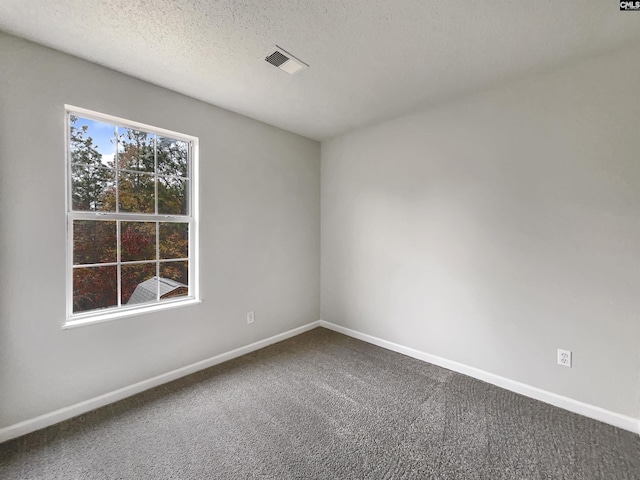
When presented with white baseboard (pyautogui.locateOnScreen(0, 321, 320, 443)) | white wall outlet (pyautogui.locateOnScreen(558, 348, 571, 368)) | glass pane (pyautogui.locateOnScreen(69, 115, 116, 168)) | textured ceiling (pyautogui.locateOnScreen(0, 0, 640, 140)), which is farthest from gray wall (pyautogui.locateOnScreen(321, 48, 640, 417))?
glass pane (pyautogui.locateOnScreen(69, 115, 116, 168))

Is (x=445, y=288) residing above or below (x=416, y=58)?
below

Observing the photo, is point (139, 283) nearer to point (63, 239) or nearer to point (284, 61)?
point (63, 239)

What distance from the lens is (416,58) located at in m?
1.99

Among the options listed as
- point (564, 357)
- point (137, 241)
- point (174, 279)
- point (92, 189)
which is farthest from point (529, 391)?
point (92, 189)

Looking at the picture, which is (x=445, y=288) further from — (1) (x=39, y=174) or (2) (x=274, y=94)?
(1) (x=39, y=174)

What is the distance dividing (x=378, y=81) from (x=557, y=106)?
135 cm

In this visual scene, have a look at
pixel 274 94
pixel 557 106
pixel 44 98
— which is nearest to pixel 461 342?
pixel 557 106

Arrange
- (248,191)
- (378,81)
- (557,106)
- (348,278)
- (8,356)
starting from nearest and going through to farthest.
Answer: (8,356)
(557,106)
(378,81)
(248,191)
(348,278)

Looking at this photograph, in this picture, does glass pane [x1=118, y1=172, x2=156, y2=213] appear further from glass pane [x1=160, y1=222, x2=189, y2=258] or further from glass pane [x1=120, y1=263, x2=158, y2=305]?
glass pane [x1=120, y1=263, x2=158, y2=305]

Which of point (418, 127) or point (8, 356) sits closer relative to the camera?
point (8, 356)

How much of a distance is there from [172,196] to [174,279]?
764 millimetres

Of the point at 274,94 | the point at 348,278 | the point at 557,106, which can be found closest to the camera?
the point at 557,106

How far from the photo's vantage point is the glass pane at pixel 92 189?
6.72ft

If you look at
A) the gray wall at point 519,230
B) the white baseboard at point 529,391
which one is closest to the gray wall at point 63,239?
the gray wall at point 519,230
